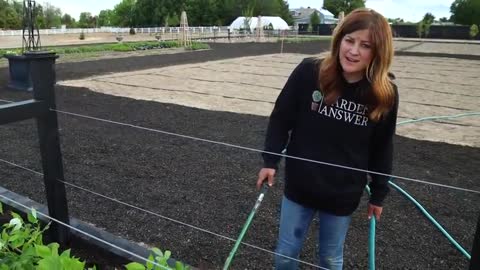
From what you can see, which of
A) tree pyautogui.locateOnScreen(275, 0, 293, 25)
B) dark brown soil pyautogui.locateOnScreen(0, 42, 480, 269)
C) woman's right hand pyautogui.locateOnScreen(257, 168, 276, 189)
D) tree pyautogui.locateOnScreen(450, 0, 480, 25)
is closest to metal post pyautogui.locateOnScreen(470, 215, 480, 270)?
woman's right hand pyautogui.locateOnScreen(257, 168, 276, 189)

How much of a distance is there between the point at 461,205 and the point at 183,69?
1059cm

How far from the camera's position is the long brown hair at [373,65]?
1573mm

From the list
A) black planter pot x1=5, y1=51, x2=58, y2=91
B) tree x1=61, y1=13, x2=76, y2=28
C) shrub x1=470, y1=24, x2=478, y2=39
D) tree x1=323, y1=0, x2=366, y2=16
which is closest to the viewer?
black planter pot x1=5, y1=51, x2=58, y2=91

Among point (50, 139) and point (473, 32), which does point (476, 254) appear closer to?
point (50, 139)

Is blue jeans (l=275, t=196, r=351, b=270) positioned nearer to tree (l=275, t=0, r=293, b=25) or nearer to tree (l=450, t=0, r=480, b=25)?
tree (l=450, t=0, r=480, b=25)

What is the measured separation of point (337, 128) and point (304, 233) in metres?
0.52

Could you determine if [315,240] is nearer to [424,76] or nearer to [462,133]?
[462,133]

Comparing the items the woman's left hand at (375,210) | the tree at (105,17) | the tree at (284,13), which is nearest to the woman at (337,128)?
the woman's left hand at (375,210)

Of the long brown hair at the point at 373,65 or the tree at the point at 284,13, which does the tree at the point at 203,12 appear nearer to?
the tree at the point at 284,13

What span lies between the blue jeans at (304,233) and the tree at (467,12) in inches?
2490

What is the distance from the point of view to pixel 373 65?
161cm

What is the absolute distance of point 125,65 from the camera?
14.0 metres

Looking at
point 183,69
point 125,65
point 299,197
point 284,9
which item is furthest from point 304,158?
point 284,9

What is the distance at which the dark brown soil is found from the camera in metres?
2.63
